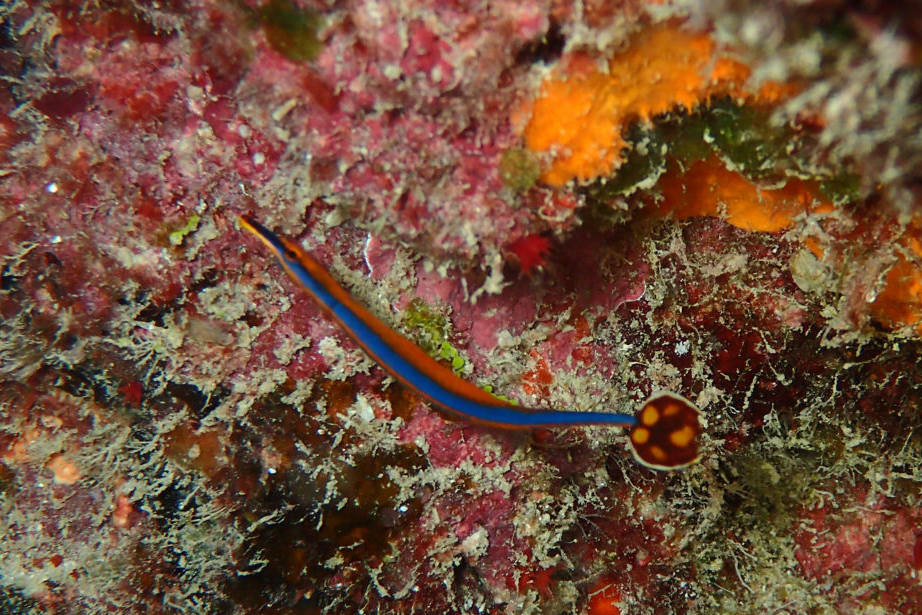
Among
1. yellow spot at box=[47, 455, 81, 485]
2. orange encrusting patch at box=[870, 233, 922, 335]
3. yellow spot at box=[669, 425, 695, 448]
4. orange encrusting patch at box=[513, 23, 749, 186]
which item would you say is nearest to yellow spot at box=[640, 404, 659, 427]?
yellow spot at box=[669, 425, 695, 448]

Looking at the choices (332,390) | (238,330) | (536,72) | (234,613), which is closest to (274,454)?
(332,390)

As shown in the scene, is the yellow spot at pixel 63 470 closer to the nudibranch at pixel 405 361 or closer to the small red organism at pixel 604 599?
the nudibranch at pixel 405 361

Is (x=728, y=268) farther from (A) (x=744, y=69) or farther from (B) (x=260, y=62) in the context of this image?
(B) (x=260, y=62)

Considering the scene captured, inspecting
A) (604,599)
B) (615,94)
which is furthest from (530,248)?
(604,599)

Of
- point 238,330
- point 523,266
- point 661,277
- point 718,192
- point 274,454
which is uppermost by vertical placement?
point 718,192

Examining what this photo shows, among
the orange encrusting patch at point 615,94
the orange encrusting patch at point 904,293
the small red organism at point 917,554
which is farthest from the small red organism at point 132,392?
the small red organism at point 917,554

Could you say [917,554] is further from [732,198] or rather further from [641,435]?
[732,198]

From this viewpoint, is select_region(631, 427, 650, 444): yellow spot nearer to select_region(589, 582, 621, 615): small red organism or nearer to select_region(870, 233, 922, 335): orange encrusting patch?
select_region(589, 582, 621, 615): small red organism
